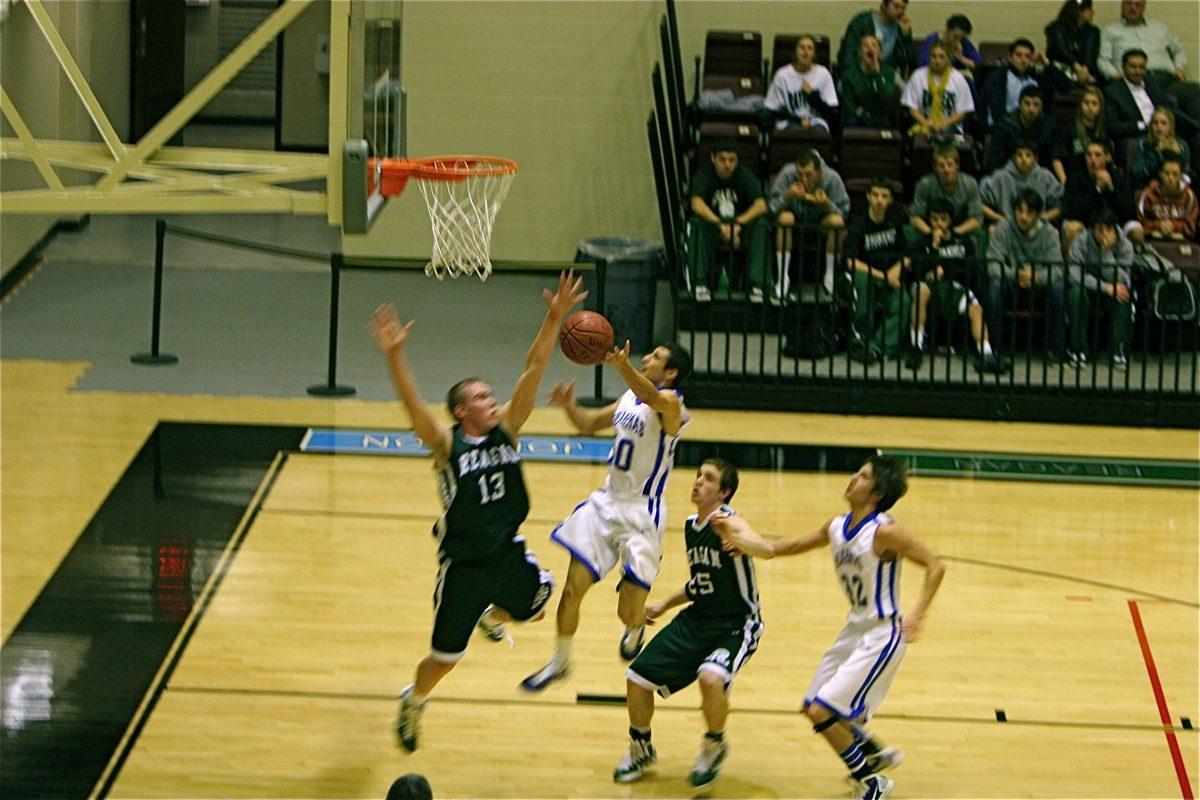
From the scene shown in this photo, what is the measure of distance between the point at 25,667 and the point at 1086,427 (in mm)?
8020

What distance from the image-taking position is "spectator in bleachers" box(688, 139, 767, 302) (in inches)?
517

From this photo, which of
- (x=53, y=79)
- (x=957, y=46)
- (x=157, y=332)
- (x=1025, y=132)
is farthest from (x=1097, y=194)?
(x=53, y=79)

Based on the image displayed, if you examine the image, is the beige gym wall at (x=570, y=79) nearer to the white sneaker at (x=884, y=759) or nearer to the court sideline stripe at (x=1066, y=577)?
the court sideline stripe at (x=1066, y=577)

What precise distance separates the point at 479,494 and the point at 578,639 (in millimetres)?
2081

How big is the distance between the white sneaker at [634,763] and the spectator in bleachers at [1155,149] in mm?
8578

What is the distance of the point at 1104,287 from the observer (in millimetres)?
13023

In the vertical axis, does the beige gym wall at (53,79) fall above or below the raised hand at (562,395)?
above

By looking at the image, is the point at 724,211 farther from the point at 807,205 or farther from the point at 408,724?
the point at 408,724

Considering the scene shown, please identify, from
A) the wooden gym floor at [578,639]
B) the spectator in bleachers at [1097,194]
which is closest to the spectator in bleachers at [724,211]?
the wooden gym floor at [578,639]

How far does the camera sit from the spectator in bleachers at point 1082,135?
46.2 ft

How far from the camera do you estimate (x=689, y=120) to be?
1484cm

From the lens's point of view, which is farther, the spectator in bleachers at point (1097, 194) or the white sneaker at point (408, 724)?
the spectator in bleachers at point (1097, 194)

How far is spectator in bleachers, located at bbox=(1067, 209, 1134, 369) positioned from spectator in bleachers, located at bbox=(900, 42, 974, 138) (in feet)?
6.05

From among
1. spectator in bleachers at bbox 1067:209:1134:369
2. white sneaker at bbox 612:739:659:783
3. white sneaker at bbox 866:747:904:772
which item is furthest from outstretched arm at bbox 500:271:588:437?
spectator in bleachers at bbox 1067:209:1134:369
